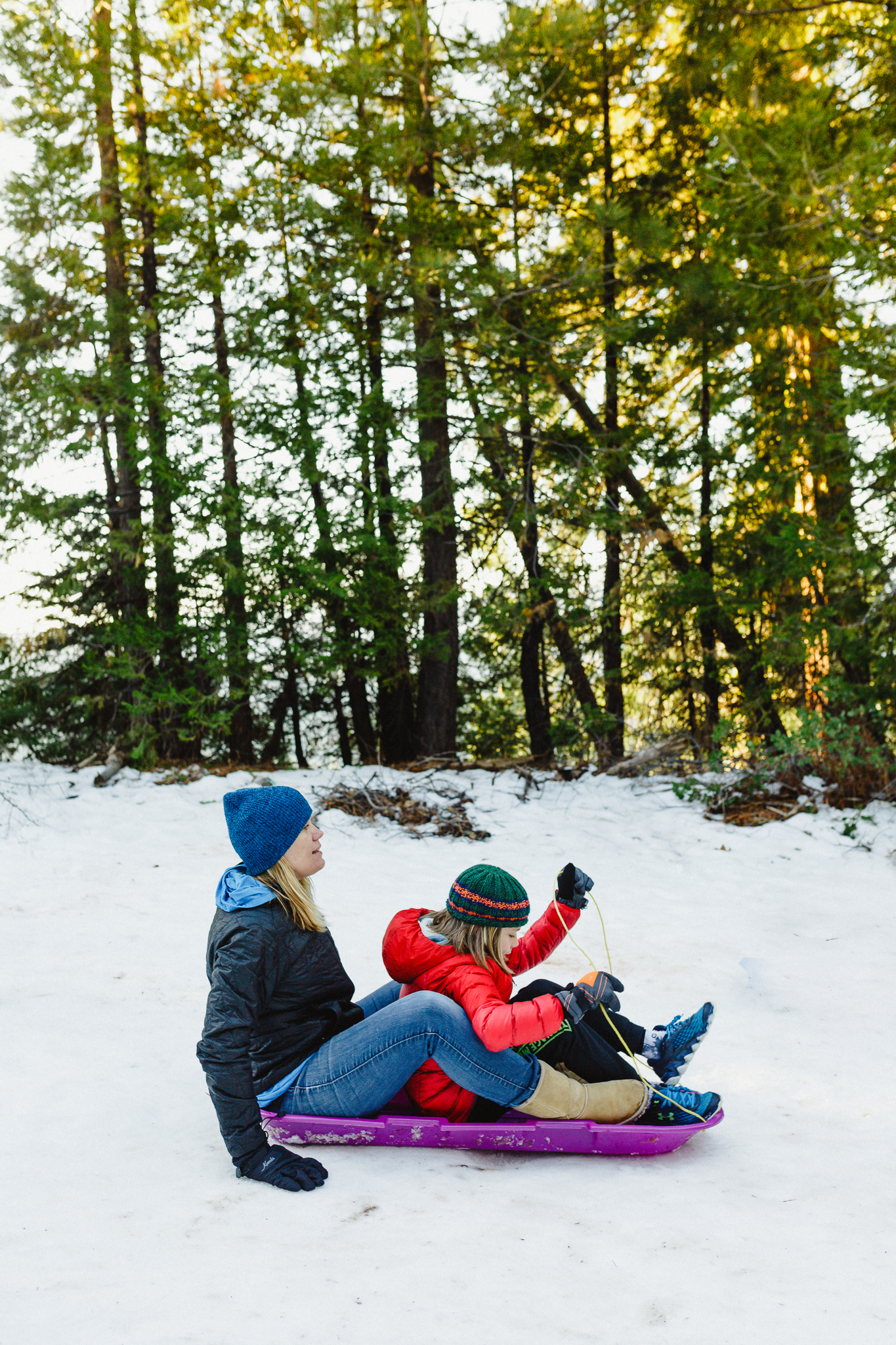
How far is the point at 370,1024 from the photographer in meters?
2.73

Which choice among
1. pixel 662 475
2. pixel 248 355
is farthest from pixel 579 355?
pixel 248 355

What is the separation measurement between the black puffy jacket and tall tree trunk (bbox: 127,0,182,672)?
7.05 m

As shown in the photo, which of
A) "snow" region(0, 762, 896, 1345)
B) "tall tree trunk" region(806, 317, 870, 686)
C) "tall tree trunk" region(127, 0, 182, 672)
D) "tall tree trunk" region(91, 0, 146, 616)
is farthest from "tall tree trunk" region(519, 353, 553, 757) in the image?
"snow" region(0, 762, 896, 1345)

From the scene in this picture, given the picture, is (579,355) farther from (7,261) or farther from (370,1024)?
(370,1024)

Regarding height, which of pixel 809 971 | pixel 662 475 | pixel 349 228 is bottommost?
pixel 809 971

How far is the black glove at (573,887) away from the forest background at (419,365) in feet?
18.0

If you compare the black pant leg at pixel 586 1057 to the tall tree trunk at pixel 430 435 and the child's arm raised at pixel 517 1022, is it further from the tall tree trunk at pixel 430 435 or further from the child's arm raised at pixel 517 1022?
the tall tree trunk at pixel 430 435

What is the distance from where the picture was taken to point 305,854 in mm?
2752

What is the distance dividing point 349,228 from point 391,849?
6.42m

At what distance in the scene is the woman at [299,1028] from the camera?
2.53m

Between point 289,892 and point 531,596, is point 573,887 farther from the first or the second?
point 531,596

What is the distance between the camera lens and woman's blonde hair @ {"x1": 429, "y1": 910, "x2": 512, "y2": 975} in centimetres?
290

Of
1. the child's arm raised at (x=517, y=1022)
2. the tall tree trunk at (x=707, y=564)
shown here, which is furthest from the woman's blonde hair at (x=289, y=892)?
the tall tree trunk at (x=707, y=564)

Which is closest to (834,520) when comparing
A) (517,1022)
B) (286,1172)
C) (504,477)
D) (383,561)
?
(504,477)
